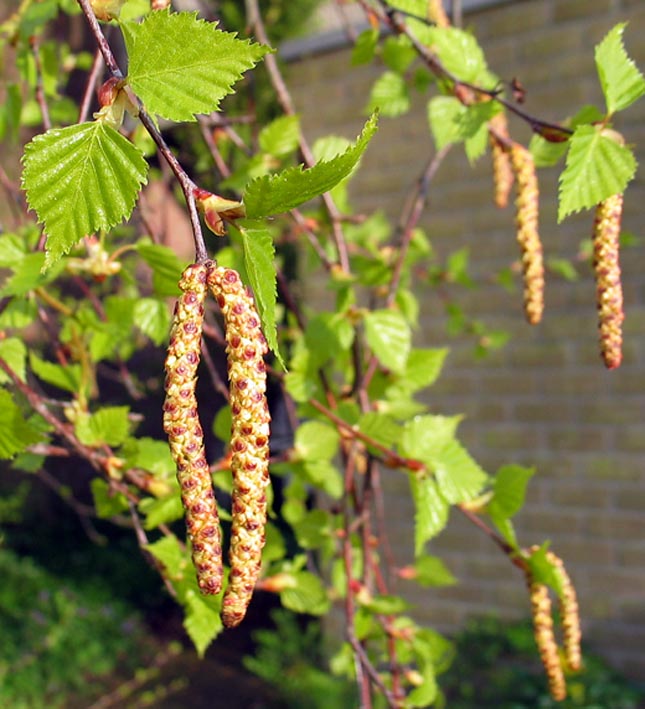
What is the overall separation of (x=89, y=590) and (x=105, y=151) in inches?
165

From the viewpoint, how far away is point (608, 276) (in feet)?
2.40

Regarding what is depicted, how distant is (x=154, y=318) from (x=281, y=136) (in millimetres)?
383

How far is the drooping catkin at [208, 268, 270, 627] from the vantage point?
44cm

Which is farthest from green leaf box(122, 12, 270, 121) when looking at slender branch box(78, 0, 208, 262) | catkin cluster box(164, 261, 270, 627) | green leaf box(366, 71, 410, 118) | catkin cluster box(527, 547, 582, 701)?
green leaf box(366, 71, 410, 118)

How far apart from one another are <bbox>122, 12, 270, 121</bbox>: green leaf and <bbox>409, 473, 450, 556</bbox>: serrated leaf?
60 cm

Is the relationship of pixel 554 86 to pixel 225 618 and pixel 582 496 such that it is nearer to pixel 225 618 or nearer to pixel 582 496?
pixel 582 496

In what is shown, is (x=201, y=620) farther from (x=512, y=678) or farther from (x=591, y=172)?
(x=512, y=678)

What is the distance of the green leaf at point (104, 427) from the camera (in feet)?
3.04

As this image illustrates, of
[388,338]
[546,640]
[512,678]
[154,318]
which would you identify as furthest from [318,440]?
[512,678]

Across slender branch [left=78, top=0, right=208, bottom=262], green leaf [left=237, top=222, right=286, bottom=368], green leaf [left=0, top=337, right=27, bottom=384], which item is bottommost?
green leaf [left=0, top=337, right=27, bottom=384]

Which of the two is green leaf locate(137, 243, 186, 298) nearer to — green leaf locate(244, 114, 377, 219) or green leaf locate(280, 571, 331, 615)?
green leaf locate(244, 114, 377, 219)

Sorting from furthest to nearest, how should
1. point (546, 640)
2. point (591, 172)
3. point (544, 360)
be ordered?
point (544, 360)
point (546, 640)
point (591, 172)

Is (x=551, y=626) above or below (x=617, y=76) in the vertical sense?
below

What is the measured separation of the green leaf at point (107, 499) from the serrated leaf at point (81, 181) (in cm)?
49
